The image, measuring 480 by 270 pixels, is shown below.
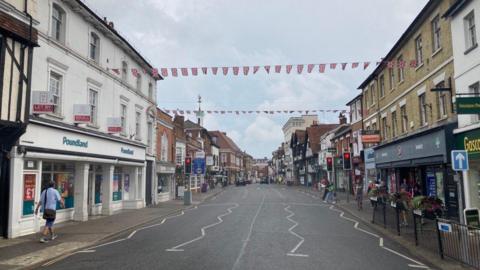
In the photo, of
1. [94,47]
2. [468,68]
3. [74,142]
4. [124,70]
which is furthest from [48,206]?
[468,68]

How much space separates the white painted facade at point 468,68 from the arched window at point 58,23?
1574cm

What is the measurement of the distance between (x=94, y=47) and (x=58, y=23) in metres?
3.30

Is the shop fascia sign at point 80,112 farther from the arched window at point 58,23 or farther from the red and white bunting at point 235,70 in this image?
the red and white bunting at point 235,70

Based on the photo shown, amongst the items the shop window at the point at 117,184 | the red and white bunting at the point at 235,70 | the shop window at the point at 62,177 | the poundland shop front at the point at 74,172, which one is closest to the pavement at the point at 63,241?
the poundland shop front at the point at 74,172

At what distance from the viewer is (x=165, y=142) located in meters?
32.8

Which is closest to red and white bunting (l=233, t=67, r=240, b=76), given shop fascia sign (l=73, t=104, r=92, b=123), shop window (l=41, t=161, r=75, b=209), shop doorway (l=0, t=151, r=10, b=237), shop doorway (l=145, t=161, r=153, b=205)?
shop fascia sign (l=73, t=104, r=92, b=123)

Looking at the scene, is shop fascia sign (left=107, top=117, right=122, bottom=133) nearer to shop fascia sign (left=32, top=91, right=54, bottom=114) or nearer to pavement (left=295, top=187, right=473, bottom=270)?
shop fascia sign (left=32, top=91, right=54, bottom=114)

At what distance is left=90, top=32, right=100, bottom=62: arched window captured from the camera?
19781mm

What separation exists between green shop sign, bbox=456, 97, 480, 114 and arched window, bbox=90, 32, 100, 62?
16.2 meters

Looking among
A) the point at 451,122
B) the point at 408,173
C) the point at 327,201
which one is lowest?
the point at 327,201

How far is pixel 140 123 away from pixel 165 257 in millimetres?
17711

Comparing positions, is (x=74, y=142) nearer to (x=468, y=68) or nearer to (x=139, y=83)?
(x=139, y=83)

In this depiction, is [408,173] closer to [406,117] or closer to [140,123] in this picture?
[406,117]

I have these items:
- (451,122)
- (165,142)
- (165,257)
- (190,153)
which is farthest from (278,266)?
(190,153)
